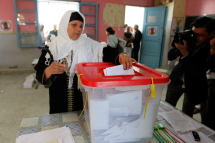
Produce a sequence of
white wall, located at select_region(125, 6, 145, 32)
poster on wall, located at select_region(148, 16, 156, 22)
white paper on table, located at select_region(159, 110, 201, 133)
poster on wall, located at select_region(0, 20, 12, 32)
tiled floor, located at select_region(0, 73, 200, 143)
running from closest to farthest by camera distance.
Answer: white paper on table, located at select_region(159, 110, 201, 133) → tiled floor, located at select_region(0, 73, 200, 143) → poster on wall, located at select_region(0, 20, 12, 32) → poster on wall, located at select_region(148, 16, 156, 22) → white wall, located at select_region(125, 6, 145, 32)

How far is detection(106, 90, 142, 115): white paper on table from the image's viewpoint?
0.54 meters

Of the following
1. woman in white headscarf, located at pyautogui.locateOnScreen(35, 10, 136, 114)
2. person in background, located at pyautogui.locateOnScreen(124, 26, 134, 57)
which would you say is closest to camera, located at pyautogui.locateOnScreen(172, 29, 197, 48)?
woman in white headscarf, located at pyautogui.locateOnScreen(35, 10, 136, 114)

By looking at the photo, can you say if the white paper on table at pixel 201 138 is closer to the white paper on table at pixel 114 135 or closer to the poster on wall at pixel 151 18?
the white paper on table at pixel 114 135

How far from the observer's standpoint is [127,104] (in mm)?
560

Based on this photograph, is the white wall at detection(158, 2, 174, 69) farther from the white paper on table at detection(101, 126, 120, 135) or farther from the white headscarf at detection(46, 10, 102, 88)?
the white paper on table at detection(101, 126, 120, 135)

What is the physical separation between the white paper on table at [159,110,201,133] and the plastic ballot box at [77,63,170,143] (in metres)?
0.25

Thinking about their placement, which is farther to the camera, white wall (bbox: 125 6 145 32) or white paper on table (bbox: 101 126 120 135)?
white wall (bbox: 125 6 145 32)

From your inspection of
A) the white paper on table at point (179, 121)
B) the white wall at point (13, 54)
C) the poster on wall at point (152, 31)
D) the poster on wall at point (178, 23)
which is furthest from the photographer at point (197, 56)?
the white wall at point (13, 54)

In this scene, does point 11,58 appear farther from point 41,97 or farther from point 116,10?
point 116,10

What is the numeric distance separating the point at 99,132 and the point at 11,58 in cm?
470

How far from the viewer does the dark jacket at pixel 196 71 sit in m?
1.19

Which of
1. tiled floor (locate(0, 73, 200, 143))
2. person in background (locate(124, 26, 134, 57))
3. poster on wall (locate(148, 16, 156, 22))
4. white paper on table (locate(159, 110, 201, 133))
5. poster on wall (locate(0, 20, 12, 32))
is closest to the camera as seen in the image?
white paper on table (locate(159, 110, 201, 133))

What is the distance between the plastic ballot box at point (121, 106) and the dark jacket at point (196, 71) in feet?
2.43

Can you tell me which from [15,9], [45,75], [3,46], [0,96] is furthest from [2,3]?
[45,75]
